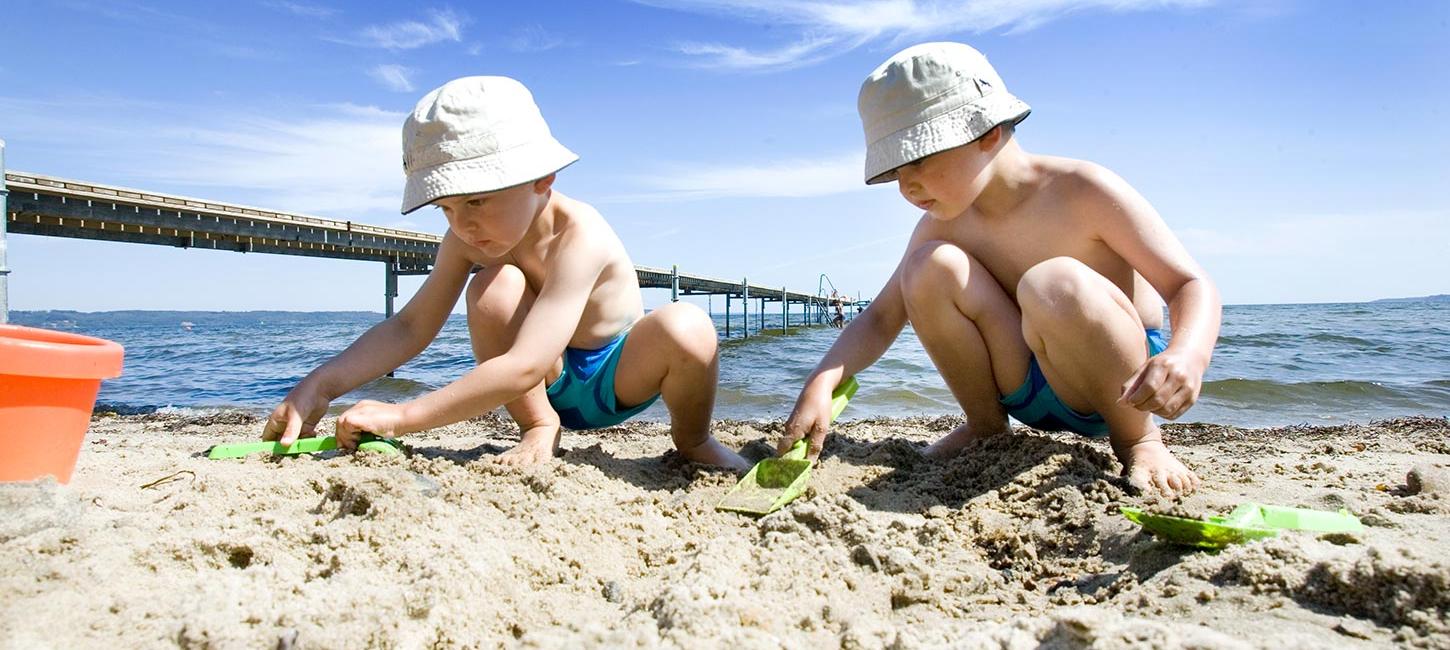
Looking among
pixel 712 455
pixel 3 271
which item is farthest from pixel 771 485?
pixel 3 271

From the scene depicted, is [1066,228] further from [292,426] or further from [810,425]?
[292,426]

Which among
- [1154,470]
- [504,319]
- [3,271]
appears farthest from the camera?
[3,271]

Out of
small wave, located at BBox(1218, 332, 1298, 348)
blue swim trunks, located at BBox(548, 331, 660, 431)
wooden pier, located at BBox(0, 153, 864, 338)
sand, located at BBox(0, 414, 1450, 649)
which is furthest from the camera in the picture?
small wave, located at BBox(1218, 332, 1298, 348)

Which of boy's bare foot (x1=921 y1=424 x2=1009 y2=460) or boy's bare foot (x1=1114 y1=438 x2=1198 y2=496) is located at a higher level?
boy's bare foot (x1=1114 y1=438 x2=1198 y2=496)

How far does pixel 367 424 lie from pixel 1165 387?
1970mm

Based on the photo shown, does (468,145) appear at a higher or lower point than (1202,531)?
higher

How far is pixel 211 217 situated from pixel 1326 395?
43.0 feet

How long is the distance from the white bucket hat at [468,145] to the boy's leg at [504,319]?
43 centimetres

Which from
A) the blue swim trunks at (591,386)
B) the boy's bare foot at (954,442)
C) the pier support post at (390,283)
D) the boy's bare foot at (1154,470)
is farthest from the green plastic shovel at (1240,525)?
the pier support post at (390,283)

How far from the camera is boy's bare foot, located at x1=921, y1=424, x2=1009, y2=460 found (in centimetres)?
253

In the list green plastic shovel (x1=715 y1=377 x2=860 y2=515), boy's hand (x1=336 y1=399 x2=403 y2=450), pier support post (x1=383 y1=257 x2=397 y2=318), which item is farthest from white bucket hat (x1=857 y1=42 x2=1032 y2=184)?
pier support post (x1=383 y1=257 x2=397 y2=318)

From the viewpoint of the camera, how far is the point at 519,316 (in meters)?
2.52

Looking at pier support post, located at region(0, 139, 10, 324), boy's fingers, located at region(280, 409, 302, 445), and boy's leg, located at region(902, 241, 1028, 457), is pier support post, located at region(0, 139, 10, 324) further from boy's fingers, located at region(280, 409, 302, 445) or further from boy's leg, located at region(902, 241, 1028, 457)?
boy's leg, located at region(902, 241, 1028, 457)

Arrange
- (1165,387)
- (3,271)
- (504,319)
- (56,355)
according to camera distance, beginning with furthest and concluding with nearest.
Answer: (3,271) → (504,319) → (1165,387) → (56,355)
